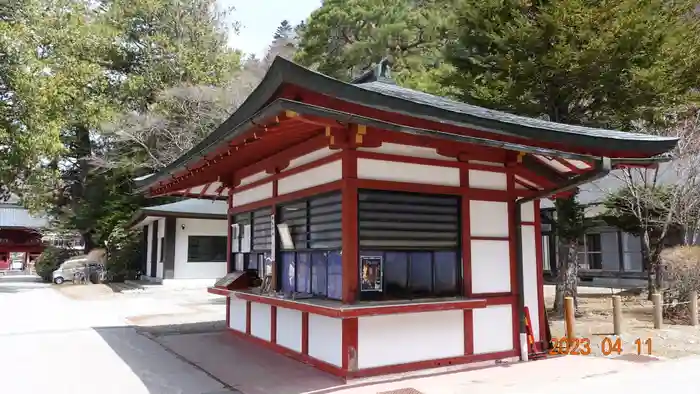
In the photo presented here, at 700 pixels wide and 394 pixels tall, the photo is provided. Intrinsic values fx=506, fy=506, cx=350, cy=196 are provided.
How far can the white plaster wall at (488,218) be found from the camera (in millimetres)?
6172


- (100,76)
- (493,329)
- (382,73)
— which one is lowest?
(493,329)

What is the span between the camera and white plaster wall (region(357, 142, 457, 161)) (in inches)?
219

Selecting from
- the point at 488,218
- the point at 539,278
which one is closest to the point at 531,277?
the point at 539,278

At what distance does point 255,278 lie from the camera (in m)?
7.94

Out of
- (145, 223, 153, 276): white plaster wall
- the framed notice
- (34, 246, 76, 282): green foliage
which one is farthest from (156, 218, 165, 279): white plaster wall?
the framed notice

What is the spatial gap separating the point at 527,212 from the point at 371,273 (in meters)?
2.63

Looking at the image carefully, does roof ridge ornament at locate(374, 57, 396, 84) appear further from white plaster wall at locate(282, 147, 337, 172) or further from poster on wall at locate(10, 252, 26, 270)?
poster on wall at locate(10, 252, 26, 270)

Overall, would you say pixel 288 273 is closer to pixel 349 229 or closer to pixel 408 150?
pixel 349 229

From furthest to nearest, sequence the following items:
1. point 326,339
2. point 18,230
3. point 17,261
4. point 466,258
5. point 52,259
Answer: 1. point 17,261
2. point 18,230
3. point 52,259
4. point 466,258
5. point 326,339

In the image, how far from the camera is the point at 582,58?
9.55 metres

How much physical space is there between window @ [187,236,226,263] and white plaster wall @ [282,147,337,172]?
15.2 m

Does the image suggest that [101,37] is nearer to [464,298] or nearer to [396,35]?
[396,35]

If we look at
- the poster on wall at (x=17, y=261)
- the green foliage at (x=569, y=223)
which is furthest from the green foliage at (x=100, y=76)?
the poster on wall at (x=17, y=261)

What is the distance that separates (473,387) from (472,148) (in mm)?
2673
